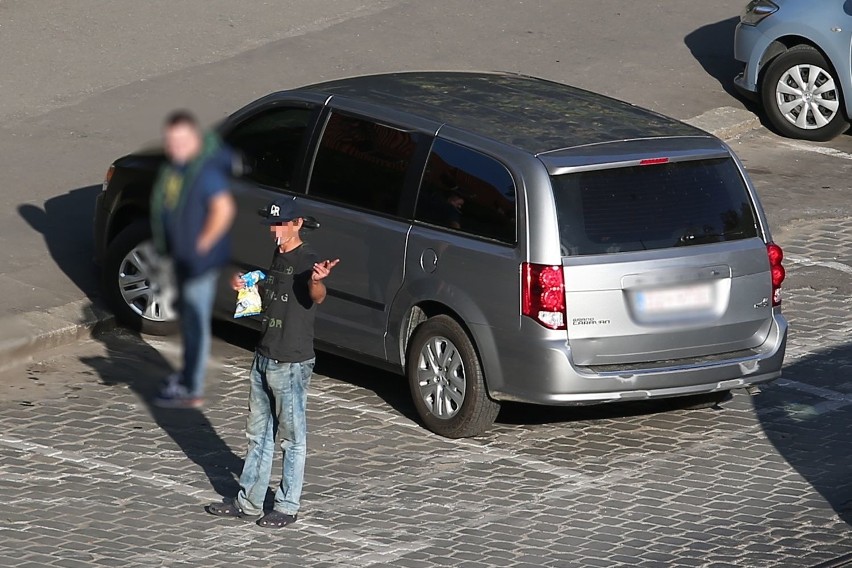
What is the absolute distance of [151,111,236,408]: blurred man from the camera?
37.7 inches

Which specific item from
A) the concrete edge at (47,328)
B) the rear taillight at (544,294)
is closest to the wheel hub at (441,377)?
the rear taillight at (544,294)

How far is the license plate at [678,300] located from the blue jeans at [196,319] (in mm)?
4827

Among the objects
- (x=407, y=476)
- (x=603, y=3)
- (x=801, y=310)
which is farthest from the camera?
(x=603, y=3)

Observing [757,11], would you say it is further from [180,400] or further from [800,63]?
[180,400]

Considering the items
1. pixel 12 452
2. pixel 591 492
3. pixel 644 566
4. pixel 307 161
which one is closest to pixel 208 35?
pixel 307 161

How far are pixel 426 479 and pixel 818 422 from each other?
258cm

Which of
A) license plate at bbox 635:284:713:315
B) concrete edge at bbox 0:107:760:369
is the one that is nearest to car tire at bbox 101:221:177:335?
concrete edge at bbox 0:107:760:369

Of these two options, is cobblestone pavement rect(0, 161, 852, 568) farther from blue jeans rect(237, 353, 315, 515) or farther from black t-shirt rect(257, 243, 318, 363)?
Answer: black t-shirt rect(257, 243, 318, 363)

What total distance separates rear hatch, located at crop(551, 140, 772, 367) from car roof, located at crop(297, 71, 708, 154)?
34cm

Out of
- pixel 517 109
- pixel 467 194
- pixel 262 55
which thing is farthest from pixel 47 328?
pixel 262 55

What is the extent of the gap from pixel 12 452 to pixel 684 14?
40.0 feet

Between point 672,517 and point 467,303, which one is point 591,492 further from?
point 467,303

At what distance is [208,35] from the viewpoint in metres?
13.2

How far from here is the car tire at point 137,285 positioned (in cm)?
108
